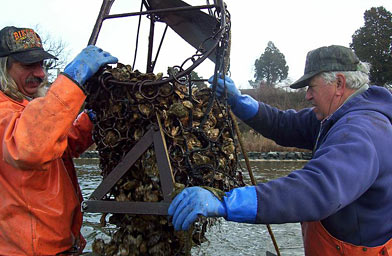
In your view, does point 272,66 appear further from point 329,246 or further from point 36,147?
point 36,147

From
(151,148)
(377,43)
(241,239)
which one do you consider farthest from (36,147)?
(377,43)

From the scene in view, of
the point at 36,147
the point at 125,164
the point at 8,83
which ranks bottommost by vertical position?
the point at 125,164

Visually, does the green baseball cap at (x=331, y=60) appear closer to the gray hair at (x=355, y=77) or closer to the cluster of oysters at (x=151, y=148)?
the gray hair at (x=355, y=77)

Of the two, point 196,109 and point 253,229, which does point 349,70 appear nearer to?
point 196,109

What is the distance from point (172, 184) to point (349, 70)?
166cm

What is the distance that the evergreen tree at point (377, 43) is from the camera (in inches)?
1153

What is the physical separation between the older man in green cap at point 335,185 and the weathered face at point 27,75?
136cm

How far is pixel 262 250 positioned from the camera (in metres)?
5.47

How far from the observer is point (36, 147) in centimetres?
196

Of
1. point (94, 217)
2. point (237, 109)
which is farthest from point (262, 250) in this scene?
point (94, 217)

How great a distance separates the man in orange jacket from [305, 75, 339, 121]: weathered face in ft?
5.24

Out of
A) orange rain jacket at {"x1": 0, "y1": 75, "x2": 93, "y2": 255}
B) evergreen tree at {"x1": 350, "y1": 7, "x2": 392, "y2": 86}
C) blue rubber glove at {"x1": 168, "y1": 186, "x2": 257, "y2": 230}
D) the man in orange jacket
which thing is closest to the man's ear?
blue rubber glove at {"x1": 168, "y1": 186, "x2": 257, "y2": 230}

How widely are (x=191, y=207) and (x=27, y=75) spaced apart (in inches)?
63.5

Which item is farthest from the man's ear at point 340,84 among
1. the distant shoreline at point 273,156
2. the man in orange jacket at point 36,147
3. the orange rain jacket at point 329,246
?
the distant shoreline at point 273,156
